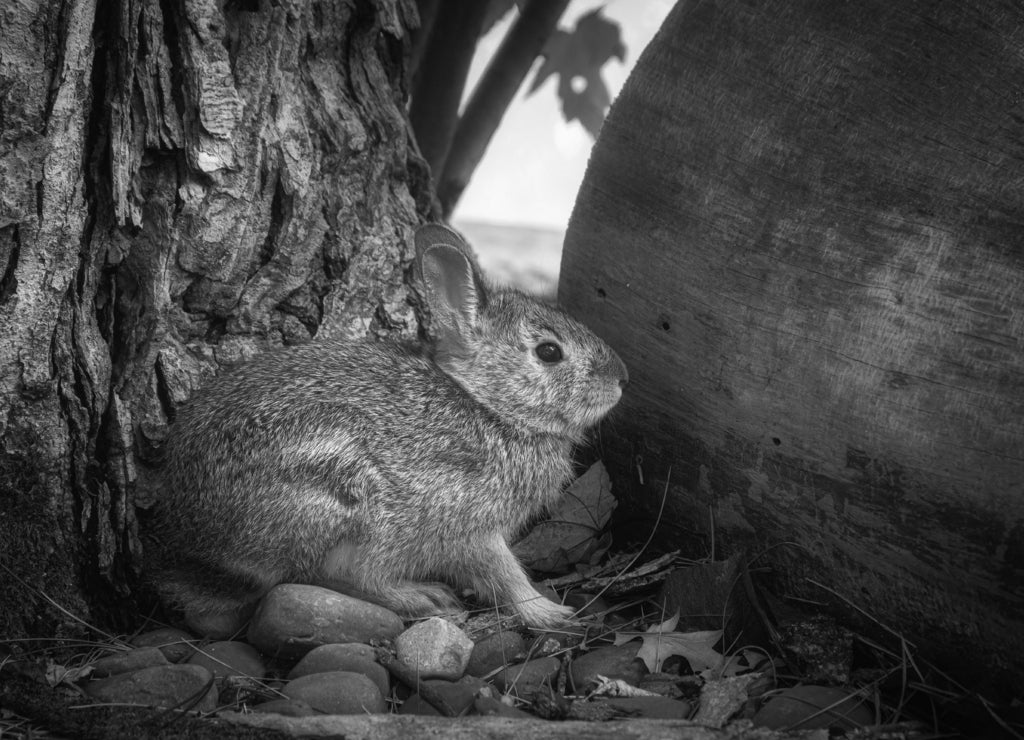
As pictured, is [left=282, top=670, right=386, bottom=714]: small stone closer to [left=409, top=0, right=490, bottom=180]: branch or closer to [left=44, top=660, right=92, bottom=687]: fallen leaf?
[left=44, top=660, right=92, bottom=687]: fallen leaf

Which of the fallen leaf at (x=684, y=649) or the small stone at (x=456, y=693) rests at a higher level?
the fallen leaf at (x=684, y=649)

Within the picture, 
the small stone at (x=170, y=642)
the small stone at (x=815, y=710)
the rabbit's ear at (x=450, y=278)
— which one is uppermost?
the rabbit's ear at (x=450, y=278)

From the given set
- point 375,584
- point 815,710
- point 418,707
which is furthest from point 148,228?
point 815,710

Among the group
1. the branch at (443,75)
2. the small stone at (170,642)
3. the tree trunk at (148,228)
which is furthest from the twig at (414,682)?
the branch at (443,75)

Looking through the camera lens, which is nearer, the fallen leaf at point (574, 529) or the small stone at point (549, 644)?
the small stone at point (549, 644)

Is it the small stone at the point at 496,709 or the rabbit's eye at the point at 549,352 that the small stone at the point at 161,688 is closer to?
the small stone at the point at 496,709

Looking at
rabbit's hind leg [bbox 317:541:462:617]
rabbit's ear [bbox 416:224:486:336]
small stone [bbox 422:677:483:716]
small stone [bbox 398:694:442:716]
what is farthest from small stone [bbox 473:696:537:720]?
rabbit's ear [bbox 416:224:486:336]

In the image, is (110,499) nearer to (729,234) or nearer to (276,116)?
(276,116)
